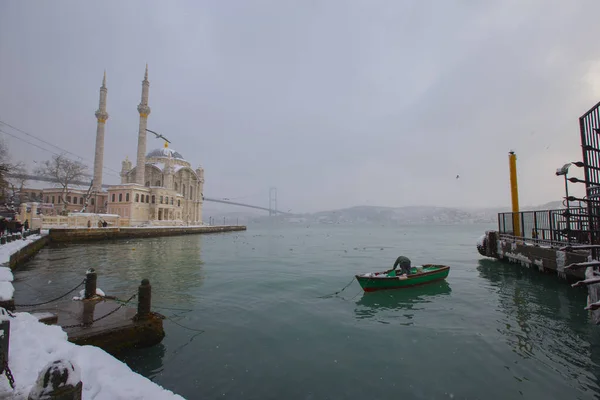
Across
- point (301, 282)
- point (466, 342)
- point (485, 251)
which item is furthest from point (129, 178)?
point (466, 342)

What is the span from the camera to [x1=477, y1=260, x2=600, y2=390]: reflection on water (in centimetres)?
688

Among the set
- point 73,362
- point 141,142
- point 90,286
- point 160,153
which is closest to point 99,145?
point 141,142

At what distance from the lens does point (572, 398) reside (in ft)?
18.5

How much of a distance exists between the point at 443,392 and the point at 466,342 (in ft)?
9.39

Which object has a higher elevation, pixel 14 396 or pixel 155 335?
pixel 14 396

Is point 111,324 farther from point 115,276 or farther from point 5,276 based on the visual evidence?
point 115,276

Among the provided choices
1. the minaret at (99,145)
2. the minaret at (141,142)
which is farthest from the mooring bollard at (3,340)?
the minaret at (99,145)

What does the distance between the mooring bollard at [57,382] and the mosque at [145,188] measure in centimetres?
5762

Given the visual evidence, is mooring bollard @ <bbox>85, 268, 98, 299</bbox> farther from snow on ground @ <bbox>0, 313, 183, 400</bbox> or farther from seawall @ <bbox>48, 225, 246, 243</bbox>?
seawall @ <bbox>48, 225, 246, 243</bbox>

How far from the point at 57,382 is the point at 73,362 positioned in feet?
0.90

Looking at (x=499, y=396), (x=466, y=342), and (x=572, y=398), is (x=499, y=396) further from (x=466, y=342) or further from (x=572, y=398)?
(x=466, y=342)

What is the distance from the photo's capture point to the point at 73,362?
3.32 metres

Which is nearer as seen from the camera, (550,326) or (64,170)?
(550,326)

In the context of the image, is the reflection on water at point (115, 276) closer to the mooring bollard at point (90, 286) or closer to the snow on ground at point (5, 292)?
the mooring bollard at point (90, 286)
